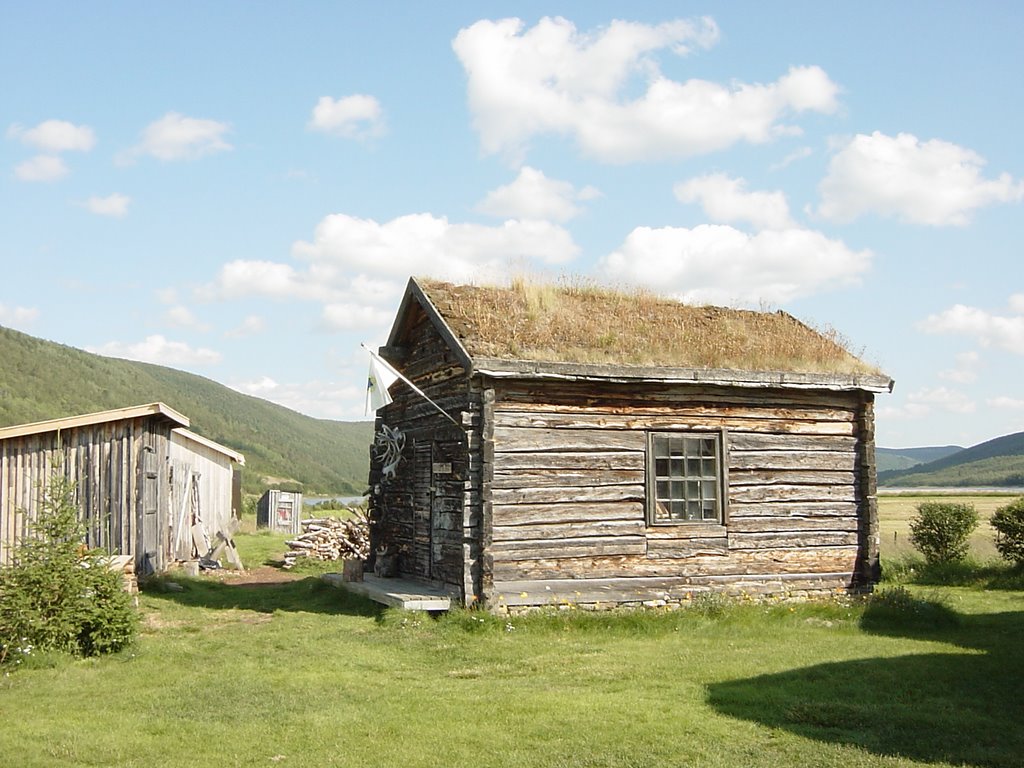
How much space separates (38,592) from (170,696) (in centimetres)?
279

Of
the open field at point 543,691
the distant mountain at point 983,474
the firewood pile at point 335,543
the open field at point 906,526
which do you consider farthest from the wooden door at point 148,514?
the distant mountain at point 983,474

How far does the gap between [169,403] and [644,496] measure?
492ft

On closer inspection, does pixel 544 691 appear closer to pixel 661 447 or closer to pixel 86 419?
pixel 661 447

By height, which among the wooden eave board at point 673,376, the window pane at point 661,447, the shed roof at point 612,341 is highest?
the shed roof at point 612,341

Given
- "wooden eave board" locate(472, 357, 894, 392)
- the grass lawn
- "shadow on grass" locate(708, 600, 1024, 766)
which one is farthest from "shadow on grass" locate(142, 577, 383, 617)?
"shadow on grass" locate(708, 600, 1024, 766)

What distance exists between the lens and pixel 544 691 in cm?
1008

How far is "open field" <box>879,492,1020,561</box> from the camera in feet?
79.0

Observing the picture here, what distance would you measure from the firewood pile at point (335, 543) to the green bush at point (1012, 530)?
14.5 meters

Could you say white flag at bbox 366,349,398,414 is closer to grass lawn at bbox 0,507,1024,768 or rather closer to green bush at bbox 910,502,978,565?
grass lawn at bbox 0,507,1024,768

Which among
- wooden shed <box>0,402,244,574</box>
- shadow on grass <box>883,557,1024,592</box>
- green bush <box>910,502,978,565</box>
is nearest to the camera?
wooden shed <box>0,402,244,574</box>

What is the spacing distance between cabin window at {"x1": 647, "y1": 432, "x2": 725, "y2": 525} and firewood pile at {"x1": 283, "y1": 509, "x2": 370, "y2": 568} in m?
10.9

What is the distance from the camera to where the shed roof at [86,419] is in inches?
690

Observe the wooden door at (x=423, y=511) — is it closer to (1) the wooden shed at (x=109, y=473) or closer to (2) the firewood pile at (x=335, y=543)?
(1) the wooden shed at (x=109, y=473)

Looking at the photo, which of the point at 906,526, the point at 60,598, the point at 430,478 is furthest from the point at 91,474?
the point at 906,526
